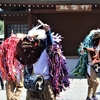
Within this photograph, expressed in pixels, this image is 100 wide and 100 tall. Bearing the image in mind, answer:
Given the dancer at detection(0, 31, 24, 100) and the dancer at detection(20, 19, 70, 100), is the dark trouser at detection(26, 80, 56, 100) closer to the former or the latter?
the dancer at detection(20, 19, 70, 100)

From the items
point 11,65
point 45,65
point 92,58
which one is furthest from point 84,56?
point 45,65

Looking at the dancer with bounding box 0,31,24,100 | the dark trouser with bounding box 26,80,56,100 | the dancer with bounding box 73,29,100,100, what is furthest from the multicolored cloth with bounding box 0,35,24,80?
the dancer with bounding box 73,29,100,100

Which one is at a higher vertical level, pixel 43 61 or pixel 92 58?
pixel 43 61

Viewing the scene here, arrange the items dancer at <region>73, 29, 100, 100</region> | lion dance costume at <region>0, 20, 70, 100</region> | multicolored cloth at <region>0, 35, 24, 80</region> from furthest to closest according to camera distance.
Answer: dancer at <region>73, 29, 100, 100</region>
multicolored cloth at <region>0, 35, 24, 80</region>
lion dance costume at <region>0, 20, 70, 100</region>

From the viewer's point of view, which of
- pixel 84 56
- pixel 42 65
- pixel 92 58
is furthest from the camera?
pixel 84 56

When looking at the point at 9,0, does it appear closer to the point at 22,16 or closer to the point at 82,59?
the point at 22,16

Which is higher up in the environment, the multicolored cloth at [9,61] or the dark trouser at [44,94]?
the multicolored cloth at [9,61]

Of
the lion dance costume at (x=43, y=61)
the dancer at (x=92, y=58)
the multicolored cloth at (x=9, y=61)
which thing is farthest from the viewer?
the dancer at (x=92, y=58)

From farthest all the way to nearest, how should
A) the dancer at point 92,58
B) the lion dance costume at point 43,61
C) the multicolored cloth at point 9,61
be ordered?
1. the dancer at point 92,58
2. the multicolored cloth at point 9,61
3. the lion dance costume at point 43,61

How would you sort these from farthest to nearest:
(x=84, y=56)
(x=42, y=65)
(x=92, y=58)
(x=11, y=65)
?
(x=84, y=56)
(x=92, y=58)
(x=11, y=65)
(x=42, y=65)

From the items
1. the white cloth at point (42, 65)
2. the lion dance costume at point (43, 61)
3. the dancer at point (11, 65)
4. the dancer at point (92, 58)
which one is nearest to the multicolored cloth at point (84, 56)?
the dancer at point (92, 58)

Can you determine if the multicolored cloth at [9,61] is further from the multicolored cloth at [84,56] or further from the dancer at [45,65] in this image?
the multicolored cloth at [84,56]

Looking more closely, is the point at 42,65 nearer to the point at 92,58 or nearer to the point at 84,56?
the point at 92,58

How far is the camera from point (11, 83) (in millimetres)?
6289
